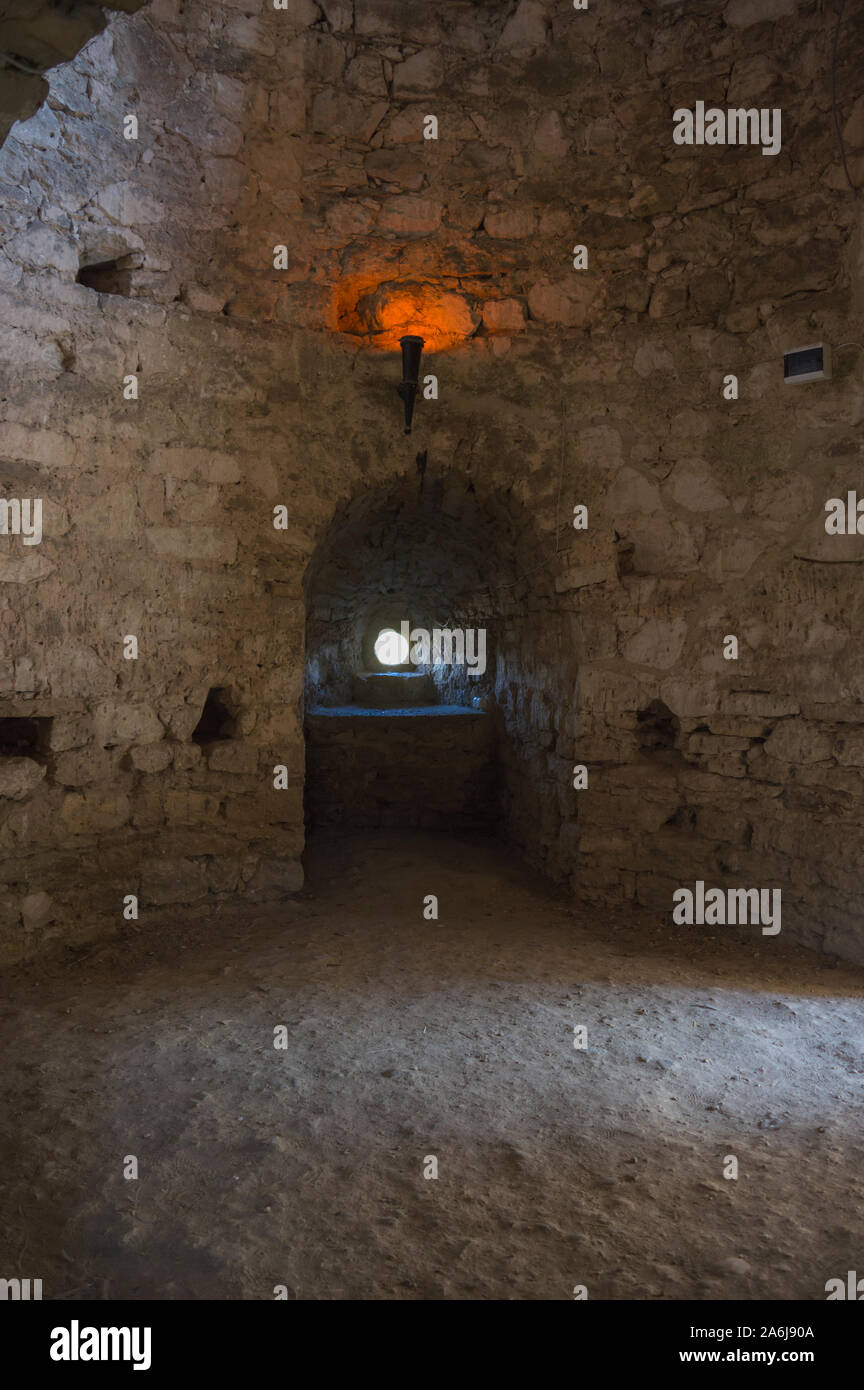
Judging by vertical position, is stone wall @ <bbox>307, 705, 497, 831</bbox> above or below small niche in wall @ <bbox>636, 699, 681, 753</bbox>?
below

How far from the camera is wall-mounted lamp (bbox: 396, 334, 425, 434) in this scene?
459cm

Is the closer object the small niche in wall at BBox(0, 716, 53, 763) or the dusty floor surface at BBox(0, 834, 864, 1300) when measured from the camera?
the dusty floor surface at BBox(0, 834, 864, 1300)

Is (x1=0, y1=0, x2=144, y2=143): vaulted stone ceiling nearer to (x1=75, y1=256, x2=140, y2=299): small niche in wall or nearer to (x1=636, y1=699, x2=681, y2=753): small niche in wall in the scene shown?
(x1=75, y1=256, x2=140, y2=299): small niche in wall

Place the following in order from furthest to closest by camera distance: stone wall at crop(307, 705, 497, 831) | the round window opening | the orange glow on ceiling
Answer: the round window opening
stone wall at crop(307, 705, 497, 831)
the orange glow on ceiling

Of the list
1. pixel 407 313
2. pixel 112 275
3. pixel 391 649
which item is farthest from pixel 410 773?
pixel 112 275

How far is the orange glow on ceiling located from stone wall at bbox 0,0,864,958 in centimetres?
2

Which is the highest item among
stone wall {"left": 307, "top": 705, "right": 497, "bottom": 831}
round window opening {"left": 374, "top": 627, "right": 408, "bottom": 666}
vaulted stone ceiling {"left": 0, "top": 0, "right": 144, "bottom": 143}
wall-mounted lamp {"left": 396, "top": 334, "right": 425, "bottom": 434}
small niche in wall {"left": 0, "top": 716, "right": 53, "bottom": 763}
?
wall-mounted lamp {"left": 396, "top": 334, "right": 425, "bottom": 434}

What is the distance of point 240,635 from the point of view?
461 cm

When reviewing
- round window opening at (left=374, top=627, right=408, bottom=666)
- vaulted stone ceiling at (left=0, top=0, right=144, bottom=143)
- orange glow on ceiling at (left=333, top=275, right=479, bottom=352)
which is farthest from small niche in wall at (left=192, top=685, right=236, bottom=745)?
round window opening at (left=374, top=627, right=408, bottom=666)

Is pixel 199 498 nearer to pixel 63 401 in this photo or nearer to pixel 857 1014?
pixel 63 401

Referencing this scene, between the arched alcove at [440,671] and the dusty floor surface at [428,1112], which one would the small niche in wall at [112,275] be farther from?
the dusty floor surface at [428,1112]

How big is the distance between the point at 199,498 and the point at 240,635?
736 mm

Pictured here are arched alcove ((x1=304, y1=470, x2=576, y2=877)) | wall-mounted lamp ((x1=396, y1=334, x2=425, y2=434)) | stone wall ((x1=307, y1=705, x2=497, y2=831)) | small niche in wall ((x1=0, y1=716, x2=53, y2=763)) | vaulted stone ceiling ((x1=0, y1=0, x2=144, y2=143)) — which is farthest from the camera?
stone wall ((x1=307, y1=705, x2=497, y2=831))

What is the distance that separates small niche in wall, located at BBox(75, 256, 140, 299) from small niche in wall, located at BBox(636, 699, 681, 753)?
3.49m
